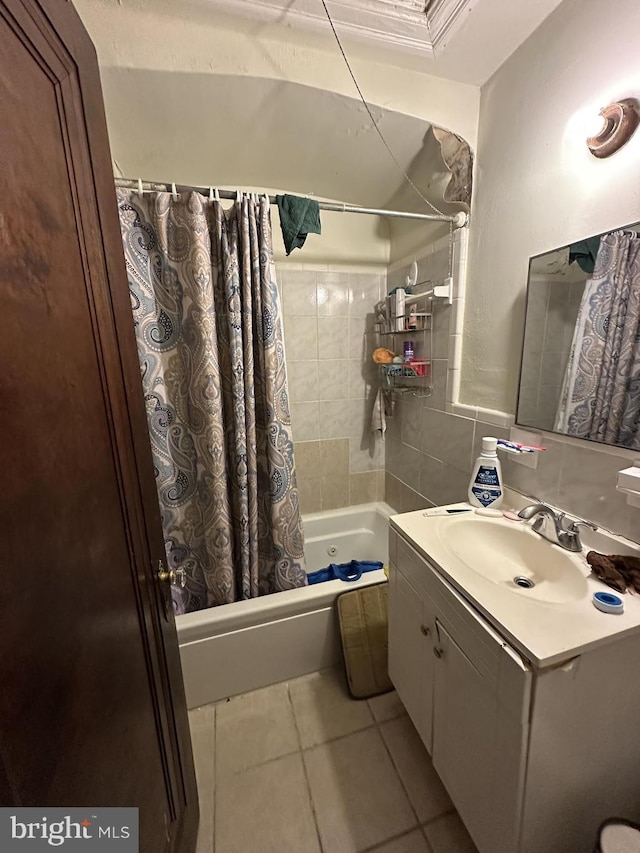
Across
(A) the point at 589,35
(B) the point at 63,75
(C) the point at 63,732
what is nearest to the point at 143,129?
(B) the point at 63,75

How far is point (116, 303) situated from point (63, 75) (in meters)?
0.32

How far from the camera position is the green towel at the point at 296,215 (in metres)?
1.32

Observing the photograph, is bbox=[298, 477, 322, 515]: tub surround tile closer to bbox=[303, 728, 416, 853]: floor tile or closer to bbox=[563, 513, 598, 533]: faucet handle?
bbox=[303, 728, 416, 853]: floor tile

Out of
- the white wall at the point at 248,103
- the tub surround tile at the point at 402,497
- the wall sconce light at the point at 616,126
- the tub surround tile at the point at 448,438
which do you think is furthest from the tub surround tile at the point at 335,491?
the wall sconce light at the point at 616,126

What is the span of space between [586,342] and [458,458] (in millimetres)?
701

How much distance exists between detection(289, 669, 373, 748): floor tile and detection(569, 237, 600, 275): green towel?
5.78 feet

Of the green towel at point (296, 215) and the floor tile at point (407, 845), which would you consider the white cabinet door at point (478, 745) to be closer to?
the floor tile at point (407, 845)

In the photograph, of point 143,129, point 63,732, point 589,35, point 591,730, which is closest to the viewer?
point 63,732

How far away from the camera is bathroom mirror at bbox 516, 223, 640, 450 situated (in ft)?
2.91

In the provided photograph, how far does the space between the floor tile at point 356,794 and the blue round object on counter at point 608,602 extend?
0.94 metres

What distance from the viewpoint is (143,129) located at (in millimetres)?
1283

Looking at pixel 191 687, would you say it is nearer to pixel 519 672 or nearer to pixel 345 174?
pixel 519 672

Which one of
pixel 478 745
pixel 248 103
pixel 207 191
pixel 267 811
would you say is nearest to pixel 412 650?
pixel 478 745

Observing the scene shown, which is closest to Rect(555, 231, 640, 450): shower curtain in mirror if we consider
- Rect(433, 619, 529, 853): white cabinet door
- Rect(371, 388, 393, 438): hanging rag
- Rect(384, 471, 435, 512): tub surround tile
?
Rect(433, 619, 529, 853): white cabinet door
